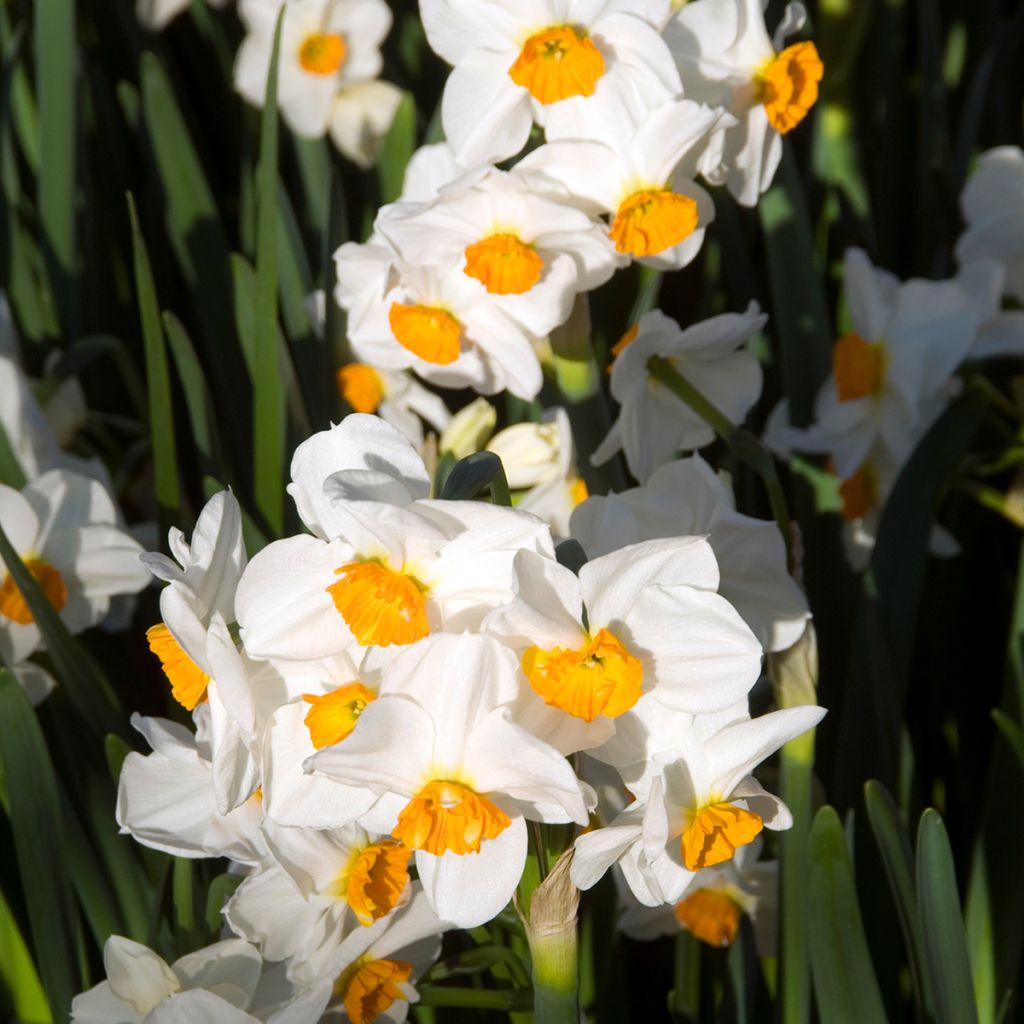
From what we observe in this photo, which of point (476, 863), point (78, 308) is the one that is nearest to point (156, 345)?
point (78, 308)

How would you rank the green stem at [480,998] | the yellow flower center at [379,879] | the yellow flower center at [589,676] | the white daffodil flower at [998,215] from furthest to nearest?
the white daffodil flower at [998,215], the green stem at [480,998], the yellow flower center at [379,879], the yellow flower center at [589,676]

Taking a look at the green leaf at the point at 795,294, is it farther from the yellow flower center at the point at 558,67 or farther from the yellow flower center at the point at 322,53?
the yellow flower center at the point at 322,53

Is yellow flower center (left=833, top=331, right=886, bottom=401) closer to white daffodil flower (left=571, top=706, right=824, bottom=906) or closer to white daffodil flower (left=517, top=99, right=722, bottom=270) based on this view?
white daffodil flower (left=517, top=99, right=722, bottom=270)

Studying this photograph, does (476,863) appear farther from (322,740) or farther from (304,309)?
(304,309)

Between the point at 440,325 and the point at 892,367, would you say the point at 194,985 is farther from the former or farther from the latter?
the point at 892,367

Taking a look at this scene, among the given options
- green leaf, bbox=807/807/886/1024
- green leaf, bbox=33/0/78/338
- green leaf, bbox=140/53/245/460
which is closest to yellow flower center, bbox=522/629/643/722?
green leaf, bbox=807/807/886/1024

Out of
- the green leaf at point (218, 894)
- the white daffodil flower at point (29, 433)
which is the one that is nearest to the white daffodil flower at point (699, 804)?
the green leaf at point (218, 894)
